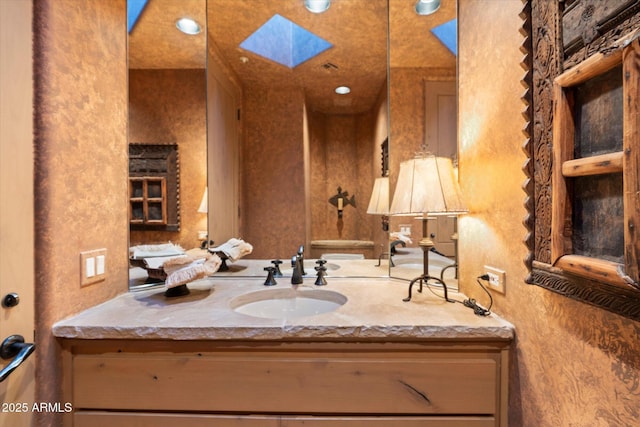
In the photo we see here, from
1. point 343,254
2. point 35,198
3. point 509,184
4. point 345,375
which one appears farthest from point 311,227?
point 35,198

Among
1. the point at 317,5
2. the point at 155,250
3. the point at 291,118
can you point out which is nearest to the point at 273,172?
the point at 291,118

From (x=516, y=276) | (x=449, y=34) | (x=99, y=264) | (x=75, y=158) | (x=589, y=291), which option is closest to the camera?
(x=589, y=291)

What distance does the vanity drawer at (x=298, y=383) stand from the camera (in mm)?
895

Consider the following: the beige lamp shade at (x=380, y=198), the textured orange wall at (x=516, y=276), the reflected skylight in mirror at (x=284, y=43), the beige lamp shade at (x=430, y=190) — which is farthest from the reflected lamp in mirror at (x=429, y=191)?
the reflected skylight in mirror at (x=284, y=43)

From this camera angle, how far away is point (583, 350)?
66 cm

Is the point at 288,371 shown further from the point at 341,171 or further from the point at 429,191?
the point at 341,171

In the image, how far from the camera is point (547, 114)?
724 mm

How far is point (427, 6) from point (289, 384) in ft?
6.30

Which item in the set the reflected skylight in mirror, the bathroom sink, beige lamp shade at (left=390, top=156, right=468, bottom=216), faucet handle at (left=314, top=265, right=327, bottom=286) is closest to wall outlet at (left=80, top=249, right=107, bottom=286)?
the bathroom sink

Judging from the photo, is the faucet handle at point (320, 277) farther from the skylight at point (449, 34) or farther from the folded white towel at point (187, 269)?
the skylight at point (449, 34)

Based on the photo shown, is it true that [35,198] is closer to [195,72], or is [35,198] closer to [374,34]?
[195,72]

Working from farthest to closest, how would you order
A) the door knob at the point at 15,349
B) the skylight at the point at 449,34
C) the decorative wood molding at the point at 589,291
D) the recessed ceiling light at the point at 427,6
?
the recessed ceiling light at the point at 427,6 < the skylight at the point at 449,34 < the door knob at the point at 15,349 < the decorative wood molding at the point at 589,291

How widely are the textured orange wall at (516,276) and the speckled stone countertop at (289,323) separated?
13 cm

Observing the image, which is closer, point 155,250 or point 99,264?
point 99,264
